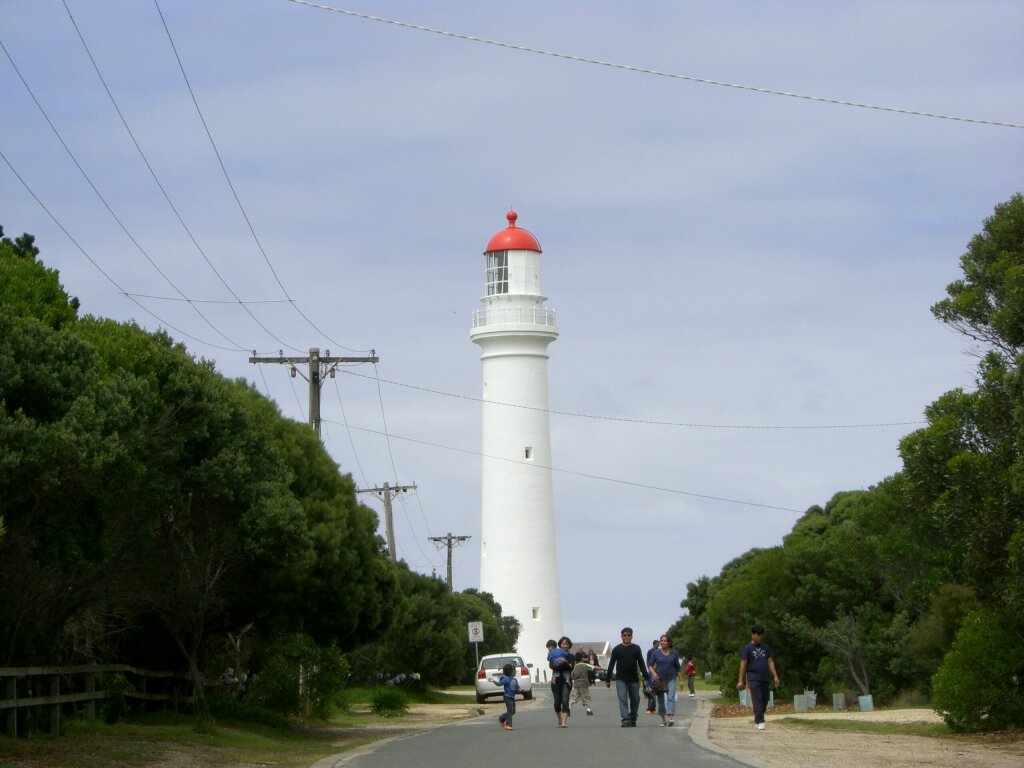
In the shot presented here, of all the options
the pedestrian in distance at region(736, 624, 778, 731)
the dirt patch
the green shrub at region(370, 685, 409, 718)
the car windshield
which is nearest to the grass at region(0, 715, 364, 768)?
Result: the dirt patch

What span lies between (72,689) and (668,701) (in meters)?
10.1

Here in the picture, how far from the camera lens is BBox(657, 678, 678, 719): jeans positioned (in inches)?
1038

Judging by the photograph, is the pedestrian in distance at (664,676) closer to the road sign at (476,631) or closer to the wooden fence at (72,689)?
the wooden fence at (72,689)

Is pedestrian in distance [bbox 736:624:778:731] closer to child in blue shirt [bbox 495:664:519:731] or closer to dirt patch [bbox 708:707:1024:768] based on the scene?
dirt patch [bbox 708:707:1024:768]

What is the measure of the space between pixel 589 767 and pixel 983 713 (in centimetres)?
907

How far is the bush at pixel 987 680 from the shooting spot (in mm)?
23219

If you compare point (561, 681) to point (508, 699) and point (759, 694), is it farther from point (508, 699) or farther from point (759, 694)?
point (759, 694)

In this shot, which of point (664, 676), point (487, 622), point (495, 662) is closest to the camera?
point (664, 676)

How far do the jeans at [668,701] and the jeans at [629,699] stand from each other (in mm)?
719

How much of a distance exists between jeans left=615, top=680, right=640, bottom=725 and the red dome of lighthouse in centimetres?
3966

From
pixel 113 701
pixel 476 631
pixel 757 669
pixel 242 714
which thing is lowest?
pixel 242 714

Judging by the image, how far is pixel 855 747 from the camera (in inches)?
822

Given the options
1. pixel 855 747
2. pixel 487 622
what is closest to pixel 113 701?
pixel 855 747

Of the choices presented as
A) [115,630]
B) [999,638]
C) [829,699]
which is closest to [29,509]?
[115,630]
